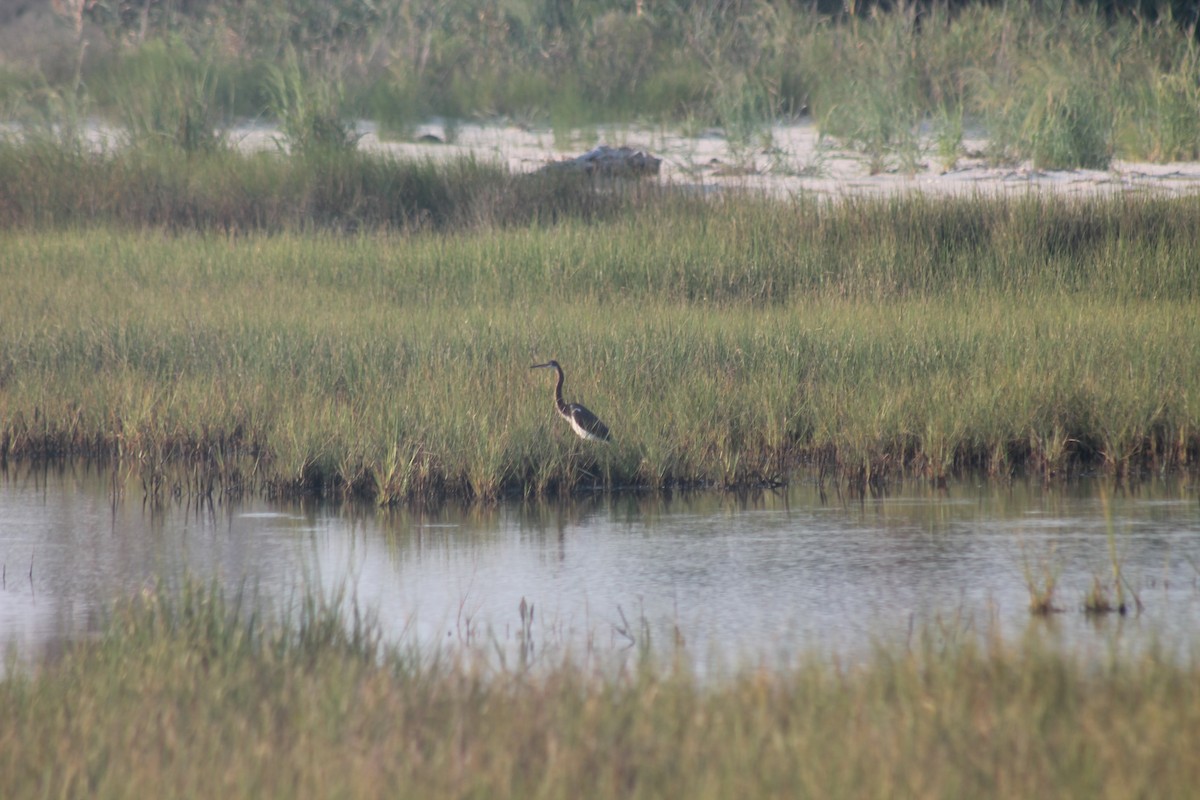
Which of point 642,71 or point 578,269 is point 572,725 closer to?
point 578,269

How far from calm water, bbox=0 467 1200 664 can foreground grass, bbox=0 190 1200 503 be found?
1.19 feet

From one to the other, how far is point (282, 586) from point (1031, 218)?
7.87 meters

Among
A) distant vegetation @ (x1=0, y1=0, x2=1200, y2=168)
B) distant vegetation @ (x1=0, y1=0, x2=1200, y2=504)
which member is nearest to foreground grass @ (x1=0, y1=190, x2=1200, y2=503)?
distant vegetation @ (x1=0, y1=0, x2=1200, y2=504)

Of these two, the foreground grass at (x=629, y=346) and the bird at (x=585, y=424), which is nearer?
the bird at (x=585, y=424)

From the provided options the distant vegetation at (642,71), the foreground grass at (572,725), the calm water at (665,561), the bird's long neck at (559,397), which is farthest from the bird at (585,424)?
the distant vegetation at (642,71)

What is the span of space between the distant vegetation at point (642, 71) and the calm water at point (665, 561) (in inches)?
332

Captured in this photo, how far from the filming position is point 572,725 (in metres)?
4.10

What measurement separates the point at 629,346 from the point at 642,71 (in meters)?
10.4

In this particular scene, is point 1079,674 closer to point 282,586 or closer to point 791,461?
point 282,586

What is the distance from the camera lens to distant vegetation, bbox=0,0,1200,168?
15.7m

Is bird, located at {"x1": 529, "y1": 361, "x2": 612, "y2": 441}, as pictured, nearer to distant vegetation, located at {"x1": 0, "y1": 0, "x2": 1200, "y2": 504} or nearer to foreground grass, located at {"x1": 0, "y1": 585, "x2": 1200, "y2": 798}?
distant vegetation, located at {"x1": 0, "y1": 0, "x2": 1200, "y2": 504}

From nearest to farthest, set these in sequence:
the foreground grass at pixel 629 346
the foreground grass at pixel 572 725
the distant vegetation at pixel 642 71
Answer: the foreground grass at pixel 572 725
the foreground grass at pixel 629 346
the distant vegetation at pixel 642 71

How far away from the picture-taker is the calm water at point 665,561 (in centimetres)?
558

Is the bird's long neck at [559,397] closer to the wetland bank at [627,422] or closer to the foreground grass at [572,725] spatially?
the wetland bank at [627,422]
